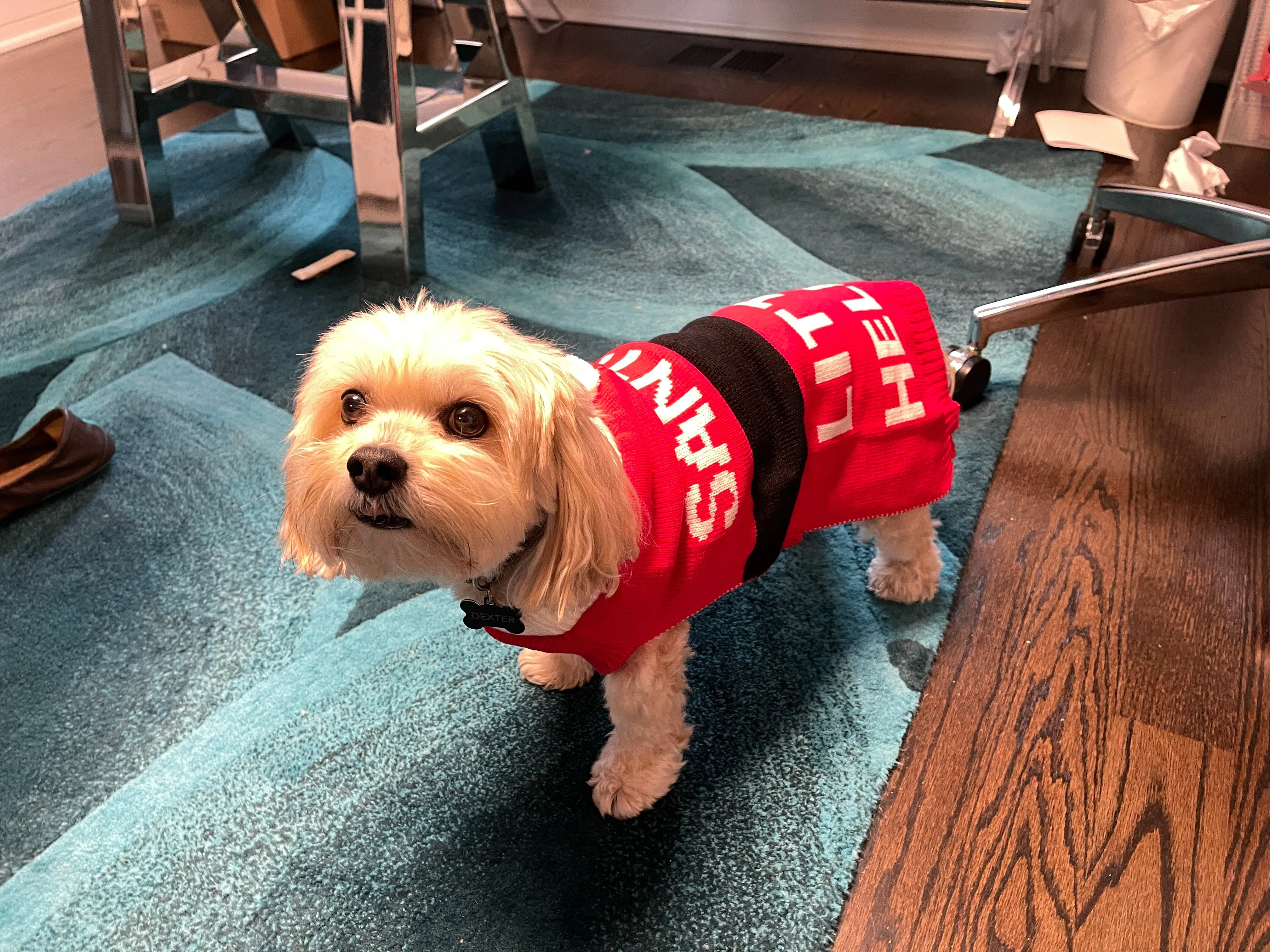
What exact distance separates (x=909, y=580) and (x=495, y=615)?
588 mm

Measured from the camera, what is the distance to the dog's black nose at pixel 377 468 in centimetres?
68

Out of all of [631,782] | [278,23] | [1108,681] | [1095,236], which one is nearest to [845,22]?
[1095,236]

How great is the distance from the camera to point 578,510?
2.39 feet

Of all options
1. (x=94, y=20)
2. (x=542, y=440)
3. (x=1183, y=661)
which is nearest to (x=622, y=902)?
(x=542, y=440)

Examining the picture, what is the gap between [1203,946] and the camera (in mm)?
863

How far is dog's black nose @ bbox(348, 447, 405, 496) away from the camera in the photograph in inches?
26.7

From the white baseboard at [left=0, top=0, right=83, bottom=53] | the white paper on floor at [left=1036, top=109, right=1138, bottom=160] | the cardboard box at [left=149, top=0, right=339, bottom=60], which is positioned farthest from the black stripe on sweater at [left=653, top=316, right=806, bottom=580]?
the white baseboard at [left=0, top=0, right=83, bottom=53]

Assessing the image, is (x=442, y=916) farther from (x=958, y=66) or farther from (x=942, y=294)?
(x=958, y=66)

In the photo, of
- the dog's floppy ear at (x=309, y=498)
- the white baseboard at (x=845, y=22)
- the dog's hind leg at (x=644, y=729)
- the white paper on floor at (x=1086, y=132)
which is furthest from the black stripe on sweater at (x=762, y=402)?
the white baseboard at (x=845, y=22)

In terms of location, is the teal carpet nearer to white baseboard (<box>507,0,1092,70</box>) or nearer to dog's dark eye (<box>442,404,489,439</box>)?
dog's dark eye (<box>442,404,489,439</box>)

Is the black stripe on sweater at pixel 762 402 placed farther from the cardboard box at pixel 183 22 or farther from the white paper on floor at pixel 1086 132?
the cardboard box at pixel 183 22

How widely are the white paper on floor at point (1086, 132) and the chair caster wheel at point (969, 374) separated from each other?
112cm

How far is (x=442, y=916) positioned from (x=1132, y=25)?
2536 millimetres

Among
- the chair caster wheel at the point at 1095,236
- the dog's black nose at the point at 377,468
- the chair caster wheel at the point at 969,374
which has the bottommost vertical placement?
the chair caster wheel at the point at 969,374
